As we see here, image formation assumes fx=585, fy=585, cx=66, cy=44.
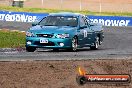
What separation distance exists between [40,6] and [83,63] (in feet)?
176

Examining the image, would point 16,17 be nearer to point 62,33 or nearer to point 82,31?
point 82,31

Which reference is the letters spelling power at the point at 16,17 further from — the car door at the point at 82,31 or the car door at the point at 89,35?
the car door at the point at 82,31

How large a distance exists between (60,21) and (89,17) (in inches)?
901

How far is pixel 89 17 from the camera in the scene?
143ft

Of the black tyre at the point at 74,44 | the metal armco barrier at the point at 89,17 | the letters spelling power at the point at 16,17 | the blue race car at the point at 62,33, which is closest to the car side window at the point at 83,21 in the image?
the blue race car at the point at 62,33

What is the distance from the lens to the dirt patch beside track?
407 inches

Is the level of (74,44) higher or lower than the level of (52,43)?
lower

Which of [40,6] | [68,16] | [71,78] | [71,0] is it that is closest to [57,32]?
[68,16]

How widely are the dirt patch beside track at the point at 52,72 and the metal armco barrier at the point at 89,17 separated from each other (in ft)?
96.8

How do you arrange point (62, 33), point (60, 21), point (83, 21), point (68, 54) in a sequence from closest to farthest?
1. point (68, 54)
2. point (62, 33)
3. point (60, 21)
4. point (83, 21)

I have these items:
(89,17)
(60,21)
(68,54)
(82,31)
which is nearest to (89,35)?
(82,31)

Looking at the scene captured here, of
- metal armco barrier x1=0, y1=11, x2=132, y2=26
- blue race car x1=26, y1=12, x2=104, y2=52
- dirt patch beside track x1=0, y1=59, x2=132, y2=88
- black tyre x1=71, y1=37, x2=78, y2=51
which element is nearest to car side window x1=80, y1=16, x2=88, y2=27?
blue race car x1=26, y1=12, x2=104, y2=52

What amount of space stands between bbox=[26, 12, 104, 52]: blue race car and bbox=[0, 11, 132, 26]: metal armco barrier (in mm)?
21225

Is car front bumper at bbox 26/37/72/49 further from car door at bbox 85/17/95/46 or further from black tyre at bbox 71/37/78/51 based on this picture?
car door at bbox 85/17/95/46
